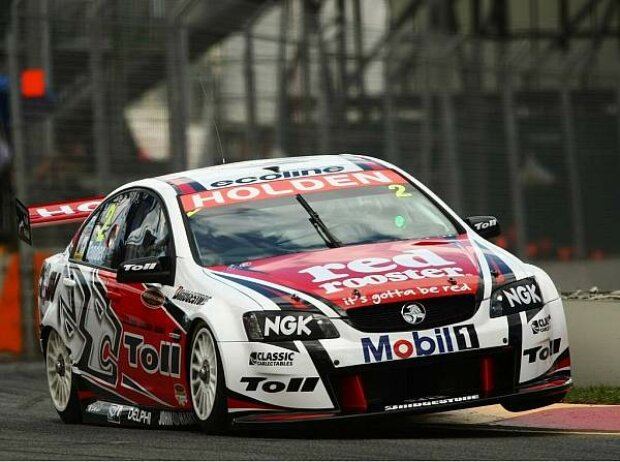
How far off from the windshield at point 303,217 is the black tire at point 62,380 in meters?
1.66

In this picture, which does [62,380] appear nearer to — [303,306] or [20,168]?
[303,306]

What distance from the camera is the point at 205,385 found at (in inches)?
372

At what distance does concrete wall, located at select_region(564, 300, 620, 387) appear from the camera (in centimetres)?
1146

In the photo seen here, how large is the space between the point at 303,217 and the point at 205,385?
1.27 metres

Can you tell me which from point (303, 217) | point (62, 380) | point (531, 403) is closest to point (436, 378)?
point (531, 403)

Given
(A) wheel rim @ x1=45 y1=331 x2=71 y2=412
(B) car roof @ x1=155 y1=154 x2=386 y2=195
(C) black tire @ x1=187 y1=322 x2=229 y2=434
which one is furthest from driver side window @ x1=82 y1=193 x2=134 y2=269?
(C) black tire @ x1=187 y1=322 x2=229 y2=434

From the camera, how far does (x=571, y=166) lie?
22625 mm

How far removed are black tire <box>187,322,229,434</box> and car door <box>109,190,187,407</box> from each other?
0.35 feet

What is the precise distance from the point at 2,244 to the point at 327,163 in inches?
250

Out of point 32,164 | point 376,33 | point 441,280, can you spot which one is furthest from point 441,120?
point 441,280

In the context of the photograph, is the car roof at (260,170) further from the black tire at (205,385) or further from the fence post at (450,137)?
the fence post at (450,137)

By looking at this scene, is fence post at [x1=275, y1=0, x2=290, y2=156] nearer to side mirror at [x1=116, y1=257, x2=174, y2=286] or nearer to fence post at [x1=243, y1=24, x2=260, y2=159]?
fence post at [x1=243, y1=24, x2=260, y2=159]

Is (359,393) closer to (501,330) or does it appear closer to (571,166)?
(501,330)

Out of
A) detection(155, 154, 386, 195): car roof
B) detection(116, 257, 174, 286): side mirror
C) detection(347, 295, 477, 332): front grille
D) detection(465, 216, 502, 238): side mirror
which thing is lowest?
detection(347, 295, 477, 332): front grille
